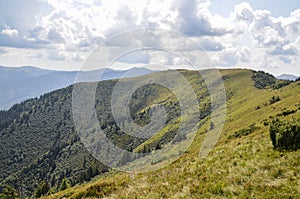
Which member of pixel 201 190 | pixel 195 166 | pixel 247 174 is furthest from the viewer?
pixel 195 166

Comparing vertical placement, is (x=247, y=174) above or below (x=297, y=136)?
below

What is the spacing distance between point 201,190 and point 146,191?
308 centimetres

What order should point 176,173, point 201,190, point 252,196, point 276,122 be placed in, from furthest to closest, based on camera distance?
point 276,122, point 176,173, point 201,190, point 252,196

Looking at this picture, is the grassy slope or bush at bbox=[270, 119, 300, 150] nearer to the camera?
the grassy slope

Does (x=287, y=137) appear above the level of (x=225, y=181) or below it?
above

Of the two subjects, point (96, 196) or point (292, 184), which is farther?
point (96, 196)

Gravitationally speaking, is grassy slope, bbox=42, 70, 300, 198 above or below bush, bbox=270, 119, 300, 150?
below

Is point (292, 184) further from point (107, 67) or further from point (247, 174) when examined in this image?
→ point (107, 67)

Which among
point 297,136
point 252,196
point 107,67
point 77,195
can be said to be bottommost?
point 77,195

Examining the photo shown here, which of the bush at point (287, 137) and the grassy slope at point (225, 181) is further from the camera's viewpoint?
the bush at point (287, 137)

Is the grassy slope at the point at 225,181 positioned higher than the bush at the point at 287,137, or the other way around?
the bush at the point at 287,137

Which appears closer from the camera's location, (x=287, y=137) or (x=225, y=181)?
(x=225, y=181)

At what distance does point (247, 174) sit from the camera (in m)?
16.2

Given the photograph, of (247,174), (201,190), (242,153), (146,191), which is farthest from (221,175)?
(242,153)
